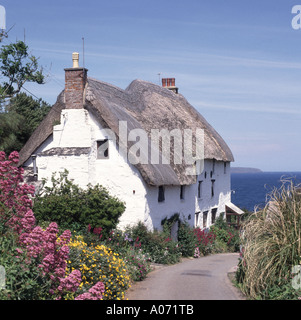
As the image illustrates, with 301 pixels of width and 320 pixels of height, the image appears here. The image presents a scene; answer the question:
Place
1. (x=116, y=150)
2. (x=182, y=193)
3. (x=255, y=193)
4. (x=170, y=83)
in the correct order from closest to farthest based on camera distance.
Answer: (x=116, y=150) < (x=182, y=193) < (x=170, y=83) < (x=255, y=193)

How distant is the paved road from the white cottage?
11.9ft

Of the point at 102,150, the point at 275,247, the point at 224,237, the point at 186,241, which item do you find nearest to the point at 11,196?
the point at 275,247

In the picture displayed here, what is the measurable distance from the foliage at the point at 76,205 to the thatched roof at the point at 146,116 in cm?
175

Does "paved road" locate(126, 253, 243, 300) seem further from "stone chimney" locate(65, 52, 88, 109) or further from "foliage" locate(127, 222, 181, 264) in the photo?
"stone chimney" locate(65, 52, 88, 109)

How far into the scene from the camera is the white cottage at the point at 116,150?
1709 cm

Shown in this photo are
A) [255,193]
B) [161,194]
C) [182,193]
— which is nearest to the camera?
[161,194]

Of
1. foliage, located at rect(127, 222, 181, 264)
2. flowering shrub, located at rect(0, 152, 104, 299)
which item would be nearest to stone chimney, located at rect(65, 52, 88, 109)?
foliage, located at rect(127, 222, 181, 264)

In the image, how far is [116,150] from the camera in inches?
679

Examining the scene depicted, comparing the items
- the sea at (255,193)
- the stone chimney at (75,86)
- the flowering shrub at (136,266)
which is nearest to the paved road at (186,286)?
the flowering shrub at (136,266)

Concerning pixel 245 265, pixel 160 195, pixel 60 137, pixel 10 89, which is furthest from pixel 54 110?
pixel 10 89

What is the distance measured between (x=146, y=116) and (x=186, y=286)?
1135 cm

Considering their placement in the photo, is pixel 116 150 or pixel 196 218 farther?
pixel 196 218

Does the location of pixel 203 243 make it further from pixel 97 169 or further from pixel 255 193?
pixel 255 193
